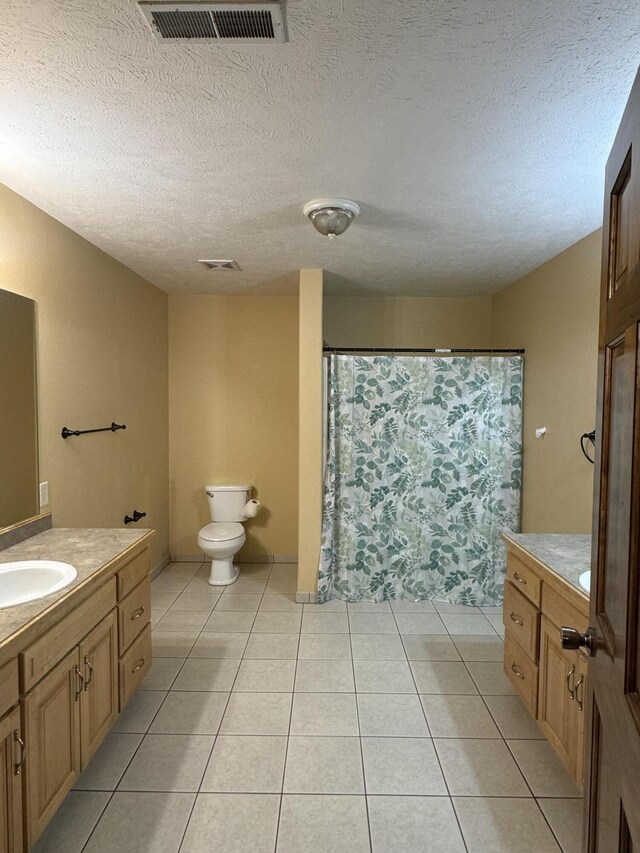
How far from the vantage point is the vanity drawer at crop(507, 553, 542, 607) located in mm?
1957

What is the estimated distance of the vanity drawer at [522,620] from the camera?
6.48 feet

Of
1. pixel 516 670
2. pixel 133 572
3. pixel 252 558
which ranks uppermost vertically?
pixel 133 572

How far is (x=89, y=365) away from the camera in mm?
2750

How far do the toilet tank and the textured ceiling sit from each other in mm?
2062

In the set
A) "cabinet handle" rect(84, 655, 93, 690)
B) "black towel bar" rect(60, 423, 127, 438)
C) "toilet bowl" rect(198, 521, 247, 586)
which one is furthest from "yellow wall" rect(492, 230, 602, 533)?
"black towel bar" rect(60, 423, 127, 438)

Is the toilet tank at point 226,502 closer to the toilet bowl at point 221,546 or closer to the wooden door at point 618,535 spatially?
the toilet bowl at point 221,546

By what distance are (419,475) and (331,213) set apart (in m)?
1.95

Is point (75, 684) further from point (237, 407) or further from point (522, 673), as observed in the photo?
point (237, 407)

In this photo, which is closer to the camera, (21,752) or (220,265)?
(21,752)

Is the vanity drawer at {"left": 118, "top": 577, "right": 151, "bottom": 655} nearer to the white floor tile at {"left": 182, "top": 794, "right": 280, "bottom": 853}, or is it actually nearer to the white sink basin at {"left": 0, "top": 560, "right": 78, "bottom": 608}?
the white sink basin at {"left": 0, "top": 560, "right": 78, "bottom": 608}

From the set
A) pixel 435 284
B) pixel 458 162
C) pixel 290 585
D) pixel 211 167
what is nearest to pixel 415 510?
pixel 290 585

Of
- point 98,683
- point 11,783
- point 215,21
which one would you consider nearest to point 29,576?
point 98,683

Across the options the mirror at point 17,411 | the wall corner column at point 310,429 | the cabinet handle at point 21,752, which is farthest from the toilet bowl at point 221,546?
the cabinet handle at point 21,752

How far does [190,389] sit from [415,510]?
2149mm
